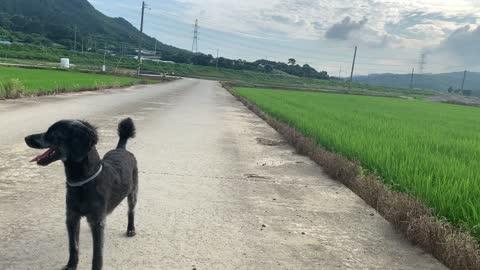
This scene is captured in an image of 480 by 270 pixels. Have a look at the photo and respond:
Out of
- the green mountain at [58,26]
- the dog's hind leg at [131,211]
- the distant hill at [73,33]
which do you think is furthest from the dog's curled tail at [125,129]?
the green mountain at [58,26]

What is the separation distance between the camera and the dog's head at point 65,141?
3.12 meters

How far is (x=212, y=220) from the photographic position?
16.1 ft

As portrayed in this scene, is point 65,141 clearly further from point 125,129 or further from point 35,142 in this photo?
point 125,129

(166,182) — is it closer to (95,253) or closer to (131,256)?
(131,256)

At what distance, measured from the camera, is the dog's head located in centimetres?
312

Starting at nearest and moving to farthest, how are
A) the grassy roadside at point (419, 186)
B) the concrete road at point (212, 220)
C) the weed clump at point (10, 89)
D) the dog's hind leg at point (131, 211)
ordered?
the concrete road at point (212, 220), the grassy roadside at point (419, 186), the dog's hind leg at point (131, 211), the weed clump at point (10, 89)

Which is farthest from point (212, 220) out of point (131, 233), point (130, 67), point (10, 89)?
point (130, 67)

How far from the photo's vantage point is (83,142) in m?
3.17

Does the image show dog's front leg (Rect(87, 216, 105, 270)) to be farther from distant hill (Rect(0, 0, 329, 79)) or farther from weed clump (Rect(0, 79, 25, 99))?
distant hill (Rect(0, 0, 329, 79))

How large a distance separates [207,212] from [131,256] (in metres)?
1.52

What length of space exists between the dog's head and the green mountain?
115276mm

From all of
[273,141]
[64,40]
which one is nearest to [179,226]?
[273,141]

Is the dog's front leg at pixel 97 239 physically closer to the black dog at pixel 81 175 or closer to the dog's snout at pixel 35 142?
the black dog at pixel 81 175

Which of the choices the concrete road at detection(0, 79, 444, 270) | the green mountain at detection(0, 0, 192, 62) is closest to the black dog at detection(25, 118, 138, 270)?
the concrete road at detection(0, 79, 444, 270)
